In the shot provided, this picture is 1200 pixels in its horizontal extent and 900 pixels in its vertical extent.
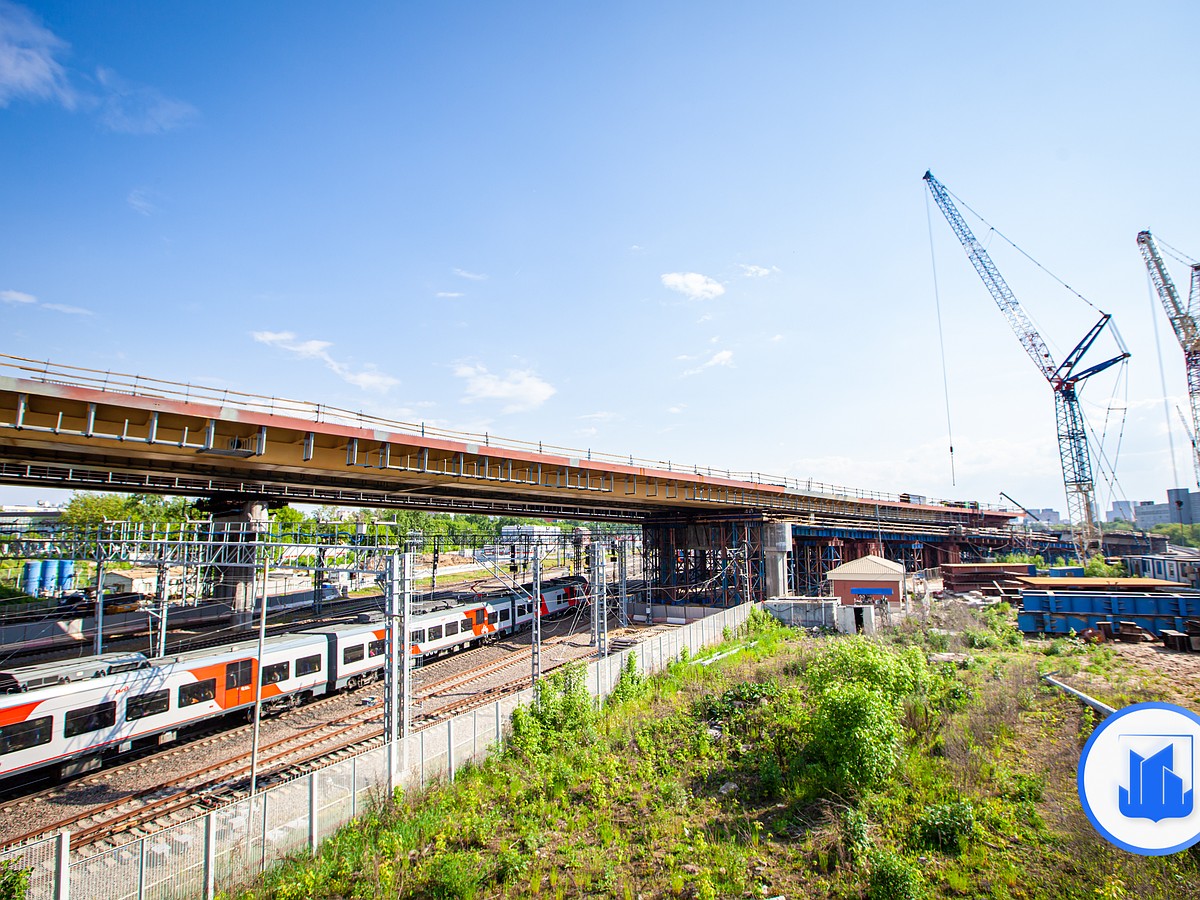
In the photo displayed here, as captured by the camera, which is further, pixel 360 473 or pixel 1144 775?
pixel 360 473

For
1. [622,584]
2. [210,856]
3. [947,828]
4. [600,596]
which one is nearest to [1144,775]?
[947,828]

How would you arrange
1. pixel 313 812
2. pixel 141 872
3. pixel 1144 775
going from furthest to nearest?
pixel 313 812
pixel 141 872
pixel 1144 775

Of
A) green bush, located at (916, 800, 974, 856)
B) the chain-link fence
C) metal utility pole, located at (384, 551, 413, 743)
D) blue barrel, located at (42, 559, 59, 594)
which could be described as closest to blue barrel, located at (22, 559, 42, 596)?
blue barrel, located at (42, 559, 59, 594)

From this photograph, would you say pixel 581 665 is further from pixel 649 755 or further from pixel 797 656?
pixel 797 656

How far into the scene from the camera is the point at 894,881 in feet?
32.7

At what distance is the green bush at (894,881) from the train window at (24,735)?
1954 centimetres

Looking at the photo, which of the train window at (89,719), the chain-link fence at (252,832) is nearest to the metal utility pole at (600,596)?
the chain-link fence at (252,832)

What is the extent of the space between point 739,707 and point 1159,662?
51.2ft

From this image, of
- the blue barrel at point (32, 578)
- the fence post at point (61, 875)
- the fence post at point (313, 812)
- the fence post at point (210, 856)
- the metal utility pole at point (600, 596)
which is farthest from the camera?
the blue barrel at point (32, 578)

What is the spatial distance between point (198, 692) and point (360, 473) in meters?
10.2

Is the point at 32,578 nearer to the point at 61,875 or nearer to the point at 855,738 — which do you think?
the point at 61,875

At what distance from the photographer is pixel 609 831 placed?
12.8 meters

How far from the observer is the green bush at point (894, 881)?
9859 millimetres

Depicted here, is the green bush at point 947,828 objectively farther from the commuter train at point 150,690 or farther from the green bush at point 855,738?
the commuter train at point 150,690
